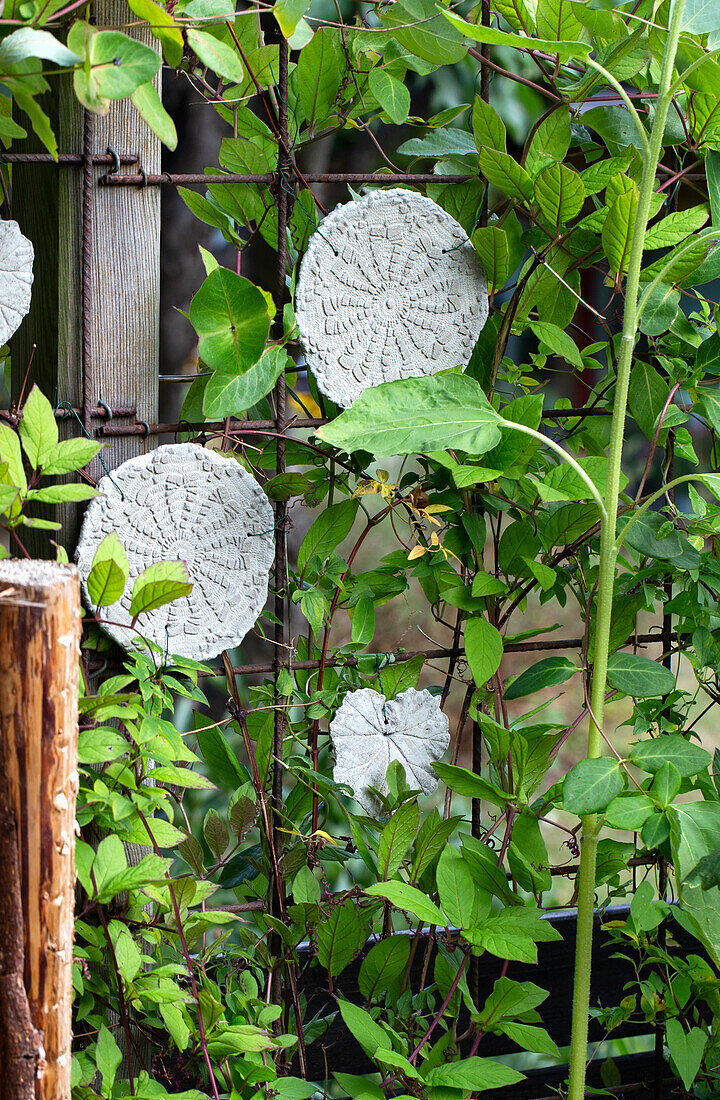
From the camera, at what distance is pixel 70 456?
2.94ft

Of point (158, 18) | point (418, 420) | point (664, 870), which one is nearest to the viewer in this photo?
point (158, 18)

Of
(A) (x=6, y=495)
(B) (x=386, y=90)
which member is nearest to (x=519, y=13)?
(B) (x=386, y=90)

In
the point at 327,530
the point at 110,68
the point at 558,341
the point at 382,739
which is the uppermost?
the point at 110,68

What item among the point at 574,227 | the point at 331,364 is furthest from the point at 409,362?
the point at 574,227

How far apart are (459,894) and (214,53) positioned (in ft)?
2.81

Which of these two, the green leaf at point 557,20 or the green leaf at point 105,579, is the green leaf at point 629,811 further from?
the green leaf at point 557,20

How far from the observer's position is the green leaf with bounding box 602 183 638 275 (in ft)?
3.23

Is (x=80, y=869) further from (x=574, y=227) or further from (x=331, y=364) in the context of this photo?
(x=574, y=227)

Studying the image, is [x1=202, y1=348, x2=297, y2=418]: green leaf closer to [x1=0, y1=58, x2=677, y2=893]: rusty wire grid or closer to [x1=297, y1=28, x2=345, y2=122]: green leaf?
[x1=0, y1=58, x2=677, y2=893]: rusty wire grid

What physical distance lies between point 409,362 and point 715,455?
0.44 meters

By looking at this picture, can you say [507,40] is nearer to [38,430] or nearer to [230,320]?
[230,320]

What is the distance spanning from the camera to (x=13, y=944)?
2.24 ft

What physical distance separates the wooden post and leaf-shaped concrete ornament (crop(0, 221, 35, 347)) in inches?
12.7

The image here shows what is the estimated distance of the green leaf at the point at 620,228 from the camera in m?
0.98
